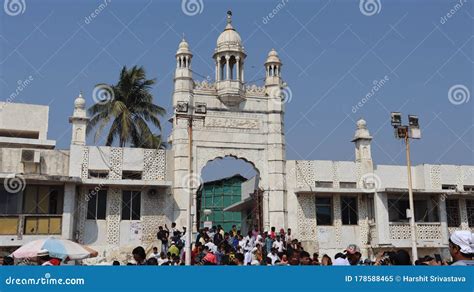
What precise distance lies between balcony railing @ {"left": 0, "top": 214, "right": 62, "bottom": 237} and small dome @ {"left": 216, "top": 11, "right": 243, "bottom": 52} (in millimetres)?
11654

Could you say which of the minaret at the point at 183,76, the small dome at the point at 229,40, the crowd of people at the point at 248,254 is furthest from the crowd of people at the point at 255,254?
the small dome at the point at 229,40

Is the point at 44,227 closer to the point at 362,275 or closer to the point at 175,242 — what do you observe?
the point at 175,242

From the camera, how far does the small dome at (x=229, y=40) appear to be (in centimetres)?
2552

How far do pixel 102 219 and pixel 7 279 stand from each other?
1748 cm

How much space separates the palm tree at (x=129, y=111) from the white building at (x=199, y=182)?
13.8 ft

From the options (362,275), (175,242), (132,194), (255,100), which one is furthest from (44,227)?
(362,275)

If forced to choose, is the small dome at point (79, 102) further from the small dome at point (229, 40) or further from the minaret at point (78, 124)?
the small dome at point (229, 40)

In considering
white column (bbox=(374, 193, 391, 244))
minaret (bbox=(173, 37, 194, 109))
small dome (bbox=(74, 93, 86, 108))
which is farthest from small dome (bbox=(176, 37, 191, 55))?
white column (bbox=(374, 193, 391, 244))

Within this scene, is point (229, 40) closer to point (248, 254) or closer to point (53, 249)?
point (248, 254)

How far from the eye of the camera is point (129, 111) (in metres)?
29.4

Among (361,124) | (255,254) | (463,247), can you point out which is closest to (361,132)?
(361,124)

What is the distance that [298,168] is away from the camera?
24812 mm

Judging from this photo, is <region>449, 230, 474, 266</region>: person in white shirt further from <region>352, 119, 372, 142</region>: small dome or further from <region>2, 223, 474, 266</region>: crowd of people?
<region>352, 119, 372, 142</region>: small dome

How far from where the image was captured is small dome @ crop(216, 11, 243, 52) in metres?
25.5
